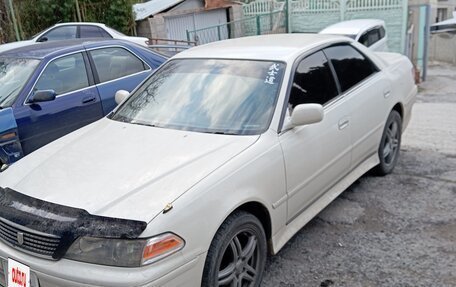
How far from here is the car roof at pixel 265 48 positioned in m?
3.56

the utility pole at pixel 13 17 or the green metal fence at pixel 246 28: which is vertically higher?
the utility pole at pixel 13 17

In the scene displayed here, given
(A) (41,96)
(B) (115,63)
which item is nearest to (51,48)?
(B) (115,63)

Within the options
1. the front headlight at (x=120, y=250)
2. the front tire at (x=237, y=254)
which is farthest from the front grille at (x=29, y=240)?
the front tire at (x=237, y=254)

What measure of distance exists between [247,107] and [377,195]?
200 cm

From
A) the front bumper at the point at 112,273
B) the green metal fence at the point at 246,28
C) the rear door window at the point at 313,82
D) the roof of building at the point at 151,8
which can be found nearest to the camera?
the front bumper at the point at 112,273

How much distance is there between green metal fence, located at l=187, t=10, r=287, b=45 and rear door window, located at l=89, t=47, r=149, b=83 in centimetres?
1002

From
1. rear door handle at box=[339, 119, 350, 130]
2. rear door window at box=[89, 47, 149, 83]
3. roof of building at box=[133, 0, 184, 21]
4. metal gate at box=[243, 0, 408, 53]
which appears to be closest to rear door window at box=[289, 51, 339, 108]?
rear door handle at box=[339, 119, 350, 130]

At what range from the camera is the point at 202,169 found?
8.64 ft

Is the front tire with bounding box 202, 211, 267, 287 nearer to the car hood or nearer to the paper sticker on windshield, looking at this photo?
the car hood

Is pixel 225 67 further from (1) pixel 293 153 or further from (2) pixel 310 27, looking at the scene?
(2) pixel 310 27

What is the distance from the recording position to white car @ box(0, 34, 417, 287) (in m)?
2.25

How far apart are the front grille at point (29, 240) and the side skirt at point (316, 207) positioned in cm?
150

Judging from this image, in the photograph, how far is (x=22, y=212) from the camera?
8.05 ft

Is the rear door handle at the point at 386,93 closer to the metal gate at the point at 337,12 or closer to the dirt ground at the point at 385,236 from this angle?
the dirt ground at the point at 385,236
